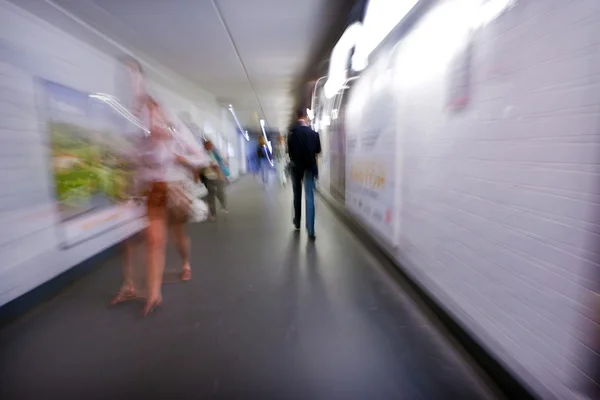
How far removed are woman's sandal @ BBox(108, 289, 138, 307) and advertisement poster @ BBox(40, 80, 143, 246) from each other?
67 centimetres

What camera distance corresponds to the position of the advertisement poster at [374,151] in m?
3.19

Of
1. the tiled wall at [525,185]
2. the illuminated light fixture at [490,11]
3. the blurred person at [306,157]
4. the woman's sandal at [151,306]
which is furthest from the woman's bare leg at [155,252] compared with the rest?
the illuminated light fixture at [490,11]

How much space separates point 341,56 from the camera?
170 inches

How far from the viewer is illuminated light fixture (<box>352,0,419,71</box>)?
2.50 m

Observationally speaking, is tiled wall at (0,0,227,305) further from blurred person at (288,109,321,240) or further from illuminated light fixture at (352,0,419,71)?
illuminated light fixture at (352,0,419,71)

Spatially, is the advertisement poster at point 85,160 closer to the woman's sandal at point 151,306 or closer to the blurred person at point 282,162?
the woman's sandal at point 151,306

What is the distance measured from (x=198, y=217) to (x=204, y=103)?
281 inches

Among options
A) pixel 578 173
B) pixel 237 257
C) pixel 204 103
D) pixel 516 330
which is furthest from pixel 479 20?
pixel 204 103

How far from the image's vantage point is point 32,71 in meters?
2.78

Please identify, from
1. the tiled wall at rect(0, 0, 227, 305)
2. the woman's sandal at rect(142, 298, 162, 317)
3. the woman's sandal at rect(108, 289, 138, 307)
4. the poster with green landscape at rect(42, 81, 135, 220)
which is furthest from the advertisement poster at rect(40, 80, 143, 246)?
the woman's sandal at rect(142, 298, 162, 317)

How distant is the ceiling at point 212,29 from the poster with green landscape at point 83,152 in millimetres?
697

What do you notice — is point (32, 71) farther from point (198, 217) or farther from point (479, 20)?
point (479, 20)

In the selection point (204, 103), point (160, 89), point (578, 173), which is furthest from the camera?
point (204, 103)

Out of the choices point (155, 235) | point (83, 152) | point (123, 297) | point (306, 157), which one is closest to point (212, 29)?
point (306, 157)
